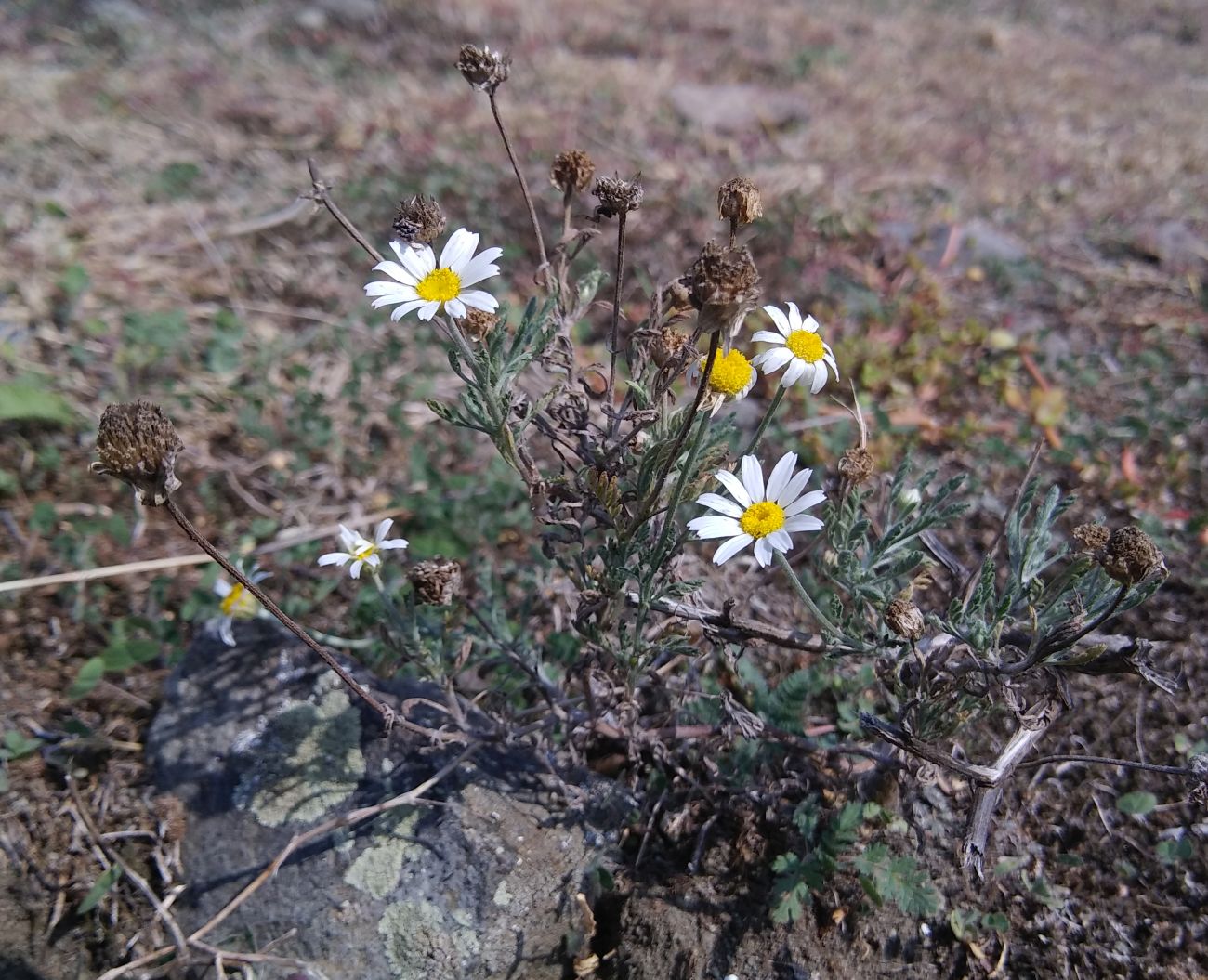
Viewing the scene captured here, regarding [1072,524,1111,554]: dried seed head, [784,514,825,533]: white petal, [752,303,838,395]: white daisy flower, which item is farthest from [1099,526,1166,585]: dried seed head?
[752,303,838,395]: white daisy flower

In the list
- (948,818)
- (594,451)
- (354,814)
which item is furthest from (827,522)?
(354,814)

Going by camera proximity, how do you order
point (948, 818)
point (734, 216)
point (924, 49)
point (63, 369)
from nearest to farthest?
point (734, 216)
point (948, 818)
point (63, 369)
point (924, 49)

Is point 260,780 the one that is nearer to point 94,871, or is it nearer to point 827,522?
point 94,871

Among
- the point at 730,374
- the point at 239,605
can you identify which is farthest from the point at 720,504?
the point at 239,605

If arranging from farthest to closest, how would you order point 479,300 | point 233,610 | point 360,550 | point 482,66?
point 233,610 → point 360,550 → point 482,66 → point 479,300

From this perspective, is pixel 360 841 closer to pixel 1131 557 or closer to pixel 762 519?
pixel 762 519

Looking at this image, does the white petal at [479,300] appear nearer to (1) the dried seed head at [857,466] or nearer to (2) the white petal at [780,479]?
(2) the white petal at [780,479]
